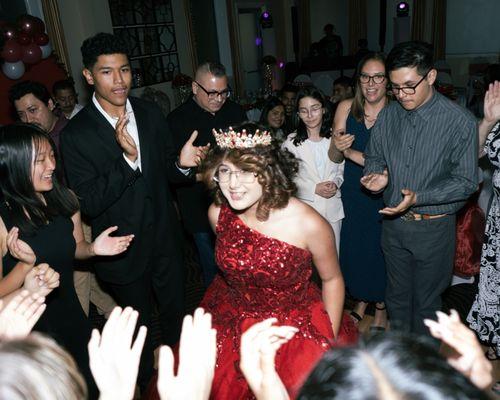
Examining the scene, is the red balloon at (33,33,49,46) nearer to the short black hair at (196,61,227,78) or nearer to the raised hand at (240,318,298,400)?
the short black hair at (196,61,227,78)

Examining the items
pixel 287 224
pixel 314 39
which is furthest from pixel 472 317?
pixel 314 39

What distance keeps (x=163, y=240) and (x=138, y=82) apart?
537 cm

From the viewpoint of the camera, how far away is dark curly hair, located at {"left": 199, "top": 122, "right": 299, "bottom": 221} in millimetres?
2012

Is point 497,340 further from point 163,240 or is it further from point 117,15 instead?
point 117,15

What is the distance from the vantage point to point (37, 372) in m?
0.79

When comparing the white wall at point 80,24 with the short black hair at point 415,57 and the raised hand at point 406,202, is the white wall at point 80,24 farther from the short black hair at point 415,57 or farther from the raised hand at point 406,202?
the raised hand at point 406,202

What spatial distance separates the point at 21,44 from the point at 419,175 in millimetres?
4734

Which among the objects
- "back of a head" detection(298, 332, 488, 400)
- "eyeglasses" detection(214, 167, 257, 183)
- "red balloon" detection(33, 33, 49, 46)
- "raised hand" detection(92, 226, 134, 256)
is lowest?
"raised hand" detection(92, 226, 134, 256)

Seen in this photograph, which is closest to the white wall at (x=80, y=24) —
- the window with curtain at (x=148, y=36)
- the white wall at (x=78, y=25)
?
the white wall at (x=78, y=25)

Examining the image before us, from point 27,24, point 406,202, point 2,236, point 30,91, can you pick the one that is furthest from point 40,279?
point 27,24

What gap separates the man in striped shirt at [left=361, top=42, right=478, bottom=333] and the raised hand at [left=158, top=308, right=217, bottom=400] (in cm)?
147

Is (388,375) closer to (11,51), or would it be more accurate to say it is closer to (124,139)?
(124,139)

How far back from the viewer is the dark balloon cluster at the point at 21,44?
4996 mm

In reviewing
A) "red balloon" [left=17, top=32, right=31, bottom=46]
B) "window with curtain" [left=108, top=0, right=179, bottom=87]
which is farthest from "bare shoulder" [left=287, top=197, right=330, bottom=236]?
"window with curtain" [left=108, top=0, right=179, bottom=87]
